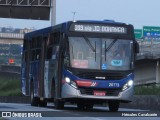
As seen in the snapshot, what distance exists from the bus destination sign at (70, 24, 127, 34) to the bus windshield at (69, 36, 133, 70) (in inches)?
16.6

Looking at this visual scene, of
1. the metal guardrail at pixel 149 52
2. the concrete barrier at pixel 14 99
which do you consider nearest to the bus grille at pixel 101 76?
the metal guardrail at pixel 149 52

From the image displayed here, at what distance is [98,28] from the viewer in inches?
1051

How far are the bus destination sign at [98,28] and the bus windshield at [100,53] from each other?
1.39ft

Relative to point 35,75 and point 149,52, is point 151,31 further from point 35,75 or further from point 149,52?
point 35,75

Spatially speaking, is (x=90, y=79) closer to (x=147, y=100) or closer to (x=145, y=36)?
(x=147, y=100)

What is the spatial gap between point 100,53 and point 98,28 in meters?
1.20

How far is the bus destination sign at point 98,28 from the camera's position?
86.9ft

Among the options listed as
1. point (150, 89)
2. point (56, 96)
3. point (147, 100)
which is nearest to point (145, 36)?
point (150, 89)

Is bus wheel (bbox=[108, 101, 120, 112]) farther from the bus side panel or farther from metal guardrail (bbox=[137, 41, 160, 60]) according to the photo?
metal guardrail (bbox=[137, 41, 160, 60])

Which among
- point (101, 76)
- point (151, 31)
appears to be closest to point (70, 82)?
point (101, 76)

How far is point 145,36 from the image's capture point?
65688 mm

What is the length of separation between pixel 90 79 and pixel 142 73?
30.6 meters

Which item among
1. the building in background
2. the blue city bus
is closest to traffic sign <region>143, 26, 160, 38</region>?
the blue city bus

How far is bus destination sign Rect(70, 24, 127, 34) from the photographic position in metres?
26.5
